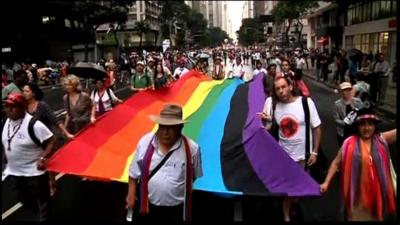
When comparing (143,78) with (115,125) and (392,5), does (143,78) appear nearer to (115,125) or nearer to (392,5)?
(115,125)

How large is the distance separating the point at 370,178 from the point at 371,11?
3214 cm

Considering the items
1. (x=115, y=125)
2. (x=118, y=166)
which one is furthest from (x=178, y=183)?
(x=115, y=125)

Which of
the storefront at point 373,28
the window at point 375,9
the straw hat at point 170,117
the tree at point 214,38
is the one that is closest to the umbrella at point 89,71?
the straw hat at point 170,117

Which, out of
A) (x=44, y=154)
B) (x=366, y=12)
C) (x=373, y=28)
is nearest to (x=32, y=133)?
(x=44, y=154)

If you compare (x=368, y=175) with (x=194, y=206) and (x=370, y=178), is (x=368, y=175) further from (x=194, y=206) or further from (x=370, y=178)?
(x=194, y=206)

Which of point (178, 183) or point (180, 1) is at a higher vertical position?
point (180, 1)

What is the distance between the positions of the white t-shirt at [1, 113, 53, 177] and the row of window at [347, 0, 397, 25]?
80.2 ft

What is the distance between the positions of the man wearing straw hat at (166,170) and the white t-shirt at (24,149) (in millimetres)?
1556

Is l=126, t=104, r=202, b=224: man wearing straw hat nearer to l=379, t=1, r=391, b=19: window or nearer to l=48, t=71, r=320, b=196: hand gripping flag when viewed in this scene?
l=48, t=71, r=320, b=196: hand gripping flag

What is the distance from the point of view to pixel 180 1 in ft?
335

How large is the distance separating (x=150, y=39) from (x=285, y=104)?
1597 inches

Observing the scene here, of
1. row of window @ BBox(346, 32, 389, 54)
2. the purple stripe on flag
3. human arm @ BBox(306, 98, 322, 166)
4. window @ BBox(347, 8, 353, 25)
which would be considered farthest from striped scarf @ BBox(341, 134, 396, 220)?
window @ BBox(347, 8, 353, 25)

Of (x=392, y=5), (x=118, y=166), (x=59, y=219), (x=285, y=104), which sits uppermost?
(x=392, y=5)

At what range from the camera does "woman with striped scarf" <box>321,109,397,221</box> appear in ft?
13.2
